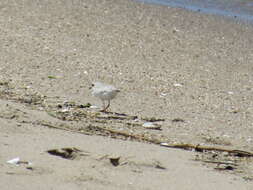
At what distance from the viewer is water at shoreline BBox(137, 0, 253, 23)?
20.2m

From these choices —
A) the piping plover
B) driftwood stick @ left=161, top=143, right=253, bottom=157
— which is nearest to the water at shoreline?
the piping plover

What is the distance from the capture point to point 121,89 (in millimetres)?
8922

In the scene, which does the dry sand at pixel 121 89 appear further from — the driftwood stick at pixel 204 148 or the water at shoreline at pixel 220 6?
the water at shoreline at pixel 220 6

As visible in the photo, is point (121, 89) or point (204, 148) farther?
point (121, 89)

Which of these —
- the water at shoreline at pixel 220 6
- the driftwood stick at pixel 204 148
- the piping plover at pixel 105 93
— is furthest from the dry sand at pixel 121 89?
the water at shoreline at pixel 220 6

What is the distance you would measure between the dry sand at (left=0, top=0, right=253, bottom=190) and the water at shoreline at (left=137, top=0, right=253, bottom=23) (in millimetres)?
2064

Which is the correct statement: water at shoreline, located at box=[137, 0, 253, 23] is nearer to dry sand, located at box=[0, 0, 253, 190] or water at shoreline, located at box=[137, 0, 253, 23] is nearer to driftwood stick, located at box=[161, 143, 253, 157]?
dry sand, located at box=[0, 0, 253, 190]

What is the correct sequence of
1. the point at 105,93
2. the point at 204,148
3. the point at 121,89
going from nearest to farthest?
the point at 204,148 → the point at 105,93 → the point at 121,89

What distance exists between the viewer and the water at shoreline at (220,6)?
794 inches

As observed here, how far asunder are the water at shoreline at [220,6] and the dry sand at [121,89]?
2.06 metres

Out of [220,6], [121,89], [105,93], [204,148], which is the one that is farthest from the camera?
[220,6]

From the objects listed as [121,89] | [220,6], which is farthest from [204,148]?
[220,6]

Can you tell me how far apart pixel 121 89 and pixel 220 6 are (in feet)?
43.0

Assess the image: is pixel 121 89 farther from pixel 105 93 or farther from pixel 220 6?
pixel 220 6
